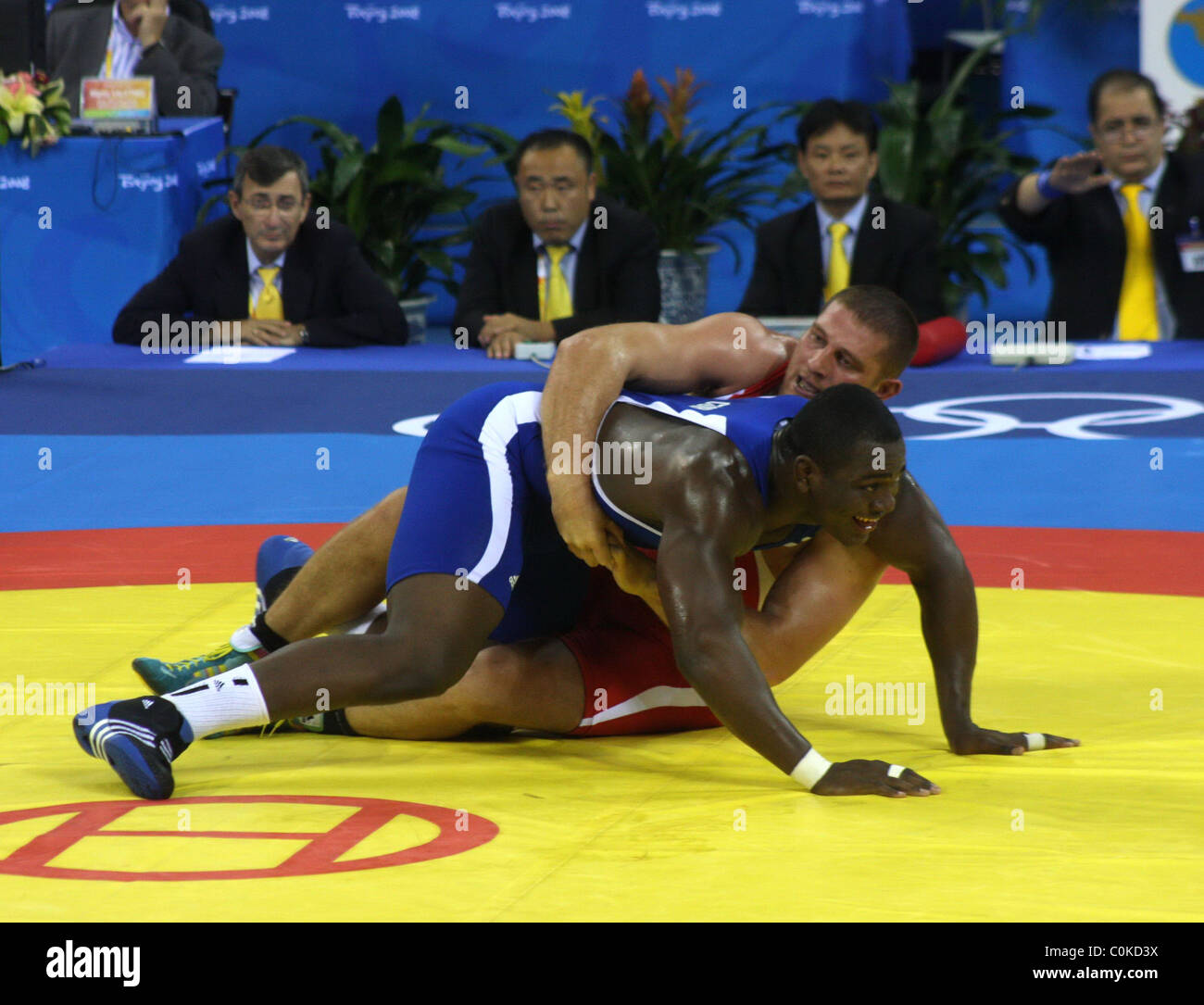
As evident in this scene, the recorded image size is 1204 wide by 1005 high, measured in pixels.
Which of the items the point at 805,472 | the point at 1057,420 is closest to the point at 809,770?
the point at 805,472

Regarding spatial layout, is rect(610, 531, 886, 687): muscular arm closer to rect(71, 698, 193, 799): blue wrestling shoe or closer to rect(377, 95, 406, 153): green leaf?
rect(71, 698, 193, 799): blue wrestling shoe

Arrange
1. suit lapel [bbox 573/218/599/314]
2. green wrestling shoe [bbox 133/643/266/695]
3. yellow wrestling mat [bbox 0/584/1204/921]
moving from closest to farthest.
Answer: yellow wrestling mat [bbox 0/584/1204/921] → green wrestling shoe [bbox 133/643/266/695] → suit lapel [bbox 573/218/599/314]

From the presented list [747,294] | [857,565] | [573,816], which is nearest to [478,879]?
[573,816]

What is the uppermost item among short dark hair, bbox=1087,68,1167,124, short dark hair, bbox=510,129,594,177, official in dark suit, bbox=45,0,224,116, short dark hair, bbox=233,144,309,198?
official in dark suit, bbox=45,0,224,116

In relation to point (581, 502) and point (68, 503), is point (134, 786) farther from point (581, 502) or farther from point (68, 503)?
point (68, 503)

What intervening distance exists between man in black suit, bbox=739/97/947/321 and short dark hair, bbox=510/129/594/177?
704 millimetres

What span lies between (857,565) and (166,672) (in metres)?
1.27

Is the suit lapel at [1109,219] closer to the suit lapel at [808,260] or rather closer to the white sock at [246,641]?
the suit lapel at [808,260]

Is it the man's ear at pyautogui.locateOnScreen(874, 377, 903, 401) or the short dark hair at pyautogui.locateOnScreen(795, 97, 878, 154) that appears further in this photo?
the short dark hair at pyautogui.locateOnScreen(795, 97, 878, 154)

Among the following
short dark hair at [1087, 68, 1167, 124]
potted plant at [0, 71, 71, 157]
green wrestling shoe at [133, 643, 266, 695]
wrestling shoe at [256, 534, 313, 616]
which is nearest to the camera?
green wrestling shoe at [133, 643, 266, 695]

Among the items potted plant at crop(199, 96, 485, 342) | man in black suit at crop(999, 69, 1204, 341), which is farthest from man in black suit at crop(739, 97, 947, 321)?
potted plant at crop(199, 96, 485, 342)

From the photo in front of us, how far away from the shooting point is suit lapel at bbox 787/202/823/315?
671 centimetres

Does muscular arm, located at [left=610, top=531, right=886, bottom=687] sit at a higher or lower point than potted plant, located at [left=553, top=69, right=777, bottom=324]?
lower

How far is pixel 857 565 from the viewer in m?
3.23
